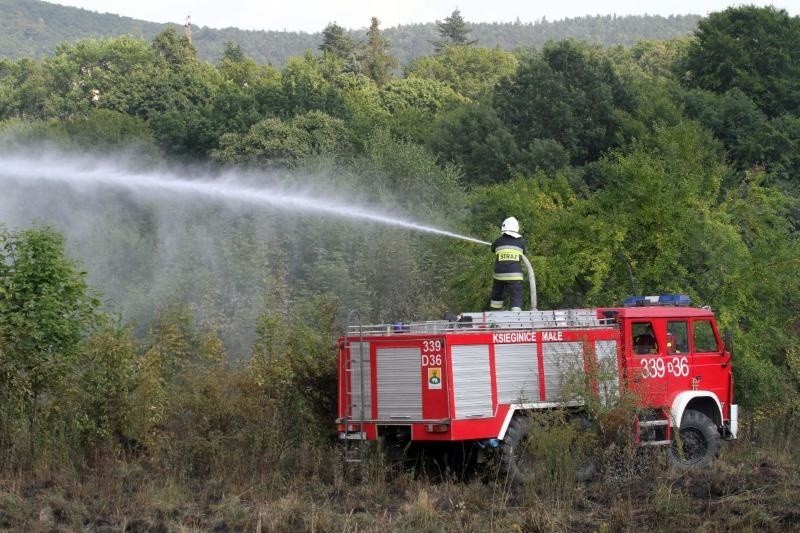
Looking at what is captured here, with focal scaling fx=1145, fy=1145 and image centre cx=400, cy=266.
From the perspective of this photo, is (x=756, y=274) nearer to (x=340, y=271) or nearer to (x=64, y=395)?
(x=64, y=395)

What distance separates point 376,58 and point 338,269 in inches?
2543

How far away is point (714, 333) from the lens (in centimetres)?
1755

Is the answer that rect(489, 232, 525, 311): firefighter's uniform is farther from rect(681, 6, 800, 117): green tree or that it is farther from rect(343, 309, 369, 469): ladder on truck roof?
rect(681, 6, 800, 117): green tree

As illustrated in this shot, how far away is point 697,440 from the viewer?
1703 cm

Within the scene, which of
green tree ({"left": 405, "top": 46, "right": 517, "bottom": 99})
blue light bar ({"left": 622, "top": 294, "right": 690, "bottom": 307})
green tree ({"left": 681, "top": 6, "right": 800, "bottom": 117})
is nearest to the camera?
blue light bar ({"left": 622, "top": 294, "right": 690, "bottom": 307})

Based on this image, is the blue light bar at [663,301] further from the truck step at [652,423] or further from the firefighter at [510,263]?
the truck step at [652,423]

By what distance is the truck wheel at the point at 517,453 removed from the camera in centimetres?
1508

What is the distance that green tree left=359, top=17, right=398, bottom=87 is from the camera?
9944 centimetres

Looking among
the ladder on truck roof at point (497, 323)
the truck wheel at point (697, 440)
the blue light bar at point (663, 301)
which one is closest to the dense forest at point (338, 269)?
the truck wheel at point (697, 440)

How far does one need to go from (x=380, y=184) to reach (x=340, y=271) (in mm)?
4766

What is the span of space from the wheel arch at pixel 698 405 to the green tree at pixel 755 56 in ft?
125

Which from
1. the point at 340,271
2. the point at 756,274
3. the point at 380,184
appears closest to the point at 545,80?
the point at 380,184

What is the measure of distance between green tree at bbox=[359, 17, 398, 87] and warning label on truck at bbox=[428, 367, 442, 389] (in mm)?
82212

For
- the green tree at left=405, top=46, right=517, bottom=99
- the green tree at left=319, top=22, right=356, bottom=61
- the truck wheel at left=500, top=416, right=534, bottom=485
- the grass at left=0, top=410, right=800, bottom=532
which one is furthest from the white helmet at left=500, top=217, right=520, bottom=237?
the green tree at left=319, top=22, right=356, bottom=61
